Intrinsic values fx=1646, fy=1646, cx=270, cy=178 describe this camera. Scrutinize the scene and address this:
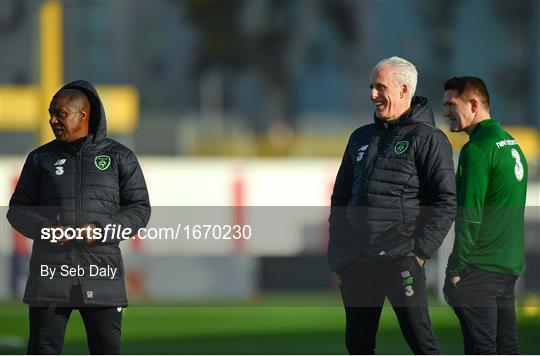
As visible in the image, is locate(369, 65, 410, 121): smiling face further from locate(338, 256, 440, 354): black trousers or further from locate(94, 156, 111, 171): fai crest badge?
locate(94, 156, 111, 171): fai crest badge

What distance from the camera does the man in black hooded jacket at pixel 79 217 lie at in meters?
6.21

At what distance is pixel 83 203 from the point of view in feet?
20.4

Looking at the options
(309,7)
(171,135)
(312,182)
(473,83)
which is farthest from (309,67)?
(473,83)

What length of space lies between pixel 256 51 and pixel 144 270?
2735 cm

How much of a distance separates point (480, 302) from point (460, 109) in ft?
2.53

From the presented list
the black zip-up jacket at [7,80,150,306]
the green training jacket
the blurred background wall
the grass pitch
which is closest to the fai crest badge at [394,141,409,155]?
the green training jacket

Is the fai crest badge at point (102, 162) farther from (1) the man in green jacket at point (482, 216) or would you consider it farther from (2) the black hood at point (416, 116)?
(1) the man in green jacket at point (482, 216)

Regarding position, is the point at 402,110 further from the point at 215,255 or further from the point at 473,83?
the point at 215,255

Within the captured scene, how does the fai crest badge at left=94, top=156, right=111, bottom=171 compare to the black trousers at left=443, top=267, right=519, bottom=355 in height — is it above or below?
above

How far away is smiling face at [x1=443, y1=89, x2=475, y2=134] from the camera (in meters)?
6.50

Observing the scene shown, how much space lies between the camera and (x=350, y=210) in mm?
6332

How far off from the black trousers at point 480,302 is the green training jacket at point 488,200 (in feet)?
A: 0.16

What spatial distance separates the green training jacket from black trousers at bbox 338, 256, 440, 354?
0.25 m

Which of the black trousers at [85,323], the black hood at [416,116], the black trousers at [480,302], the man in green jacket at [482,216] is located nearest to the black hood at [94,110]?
the black trousers at [85,323]
